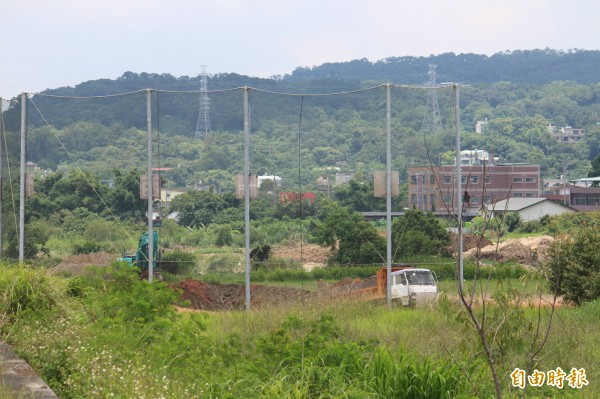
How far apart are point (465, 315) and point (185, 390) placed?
4456 mm

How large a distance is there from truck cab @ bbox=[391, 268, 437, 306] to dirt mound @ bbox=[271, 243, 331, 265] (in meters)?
1.37

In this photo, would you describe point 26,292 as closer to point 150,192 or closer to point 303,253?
point 150,192

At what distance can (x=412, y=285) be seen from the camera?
18.6m

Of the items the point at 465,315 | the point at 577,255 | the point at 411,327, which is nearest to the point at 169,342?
the point at 465,315

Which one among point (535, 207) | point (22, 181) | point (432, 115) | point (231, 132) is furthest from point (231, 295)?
point (535, 207)

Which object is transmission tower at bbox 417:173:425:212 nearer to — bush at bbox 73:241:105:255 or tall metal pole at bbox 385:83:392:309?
tall metal pole at bbox 385:83:392:309

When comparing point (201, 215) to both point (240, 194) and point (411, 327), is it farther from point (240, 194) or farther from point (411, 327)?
point (411, 327)

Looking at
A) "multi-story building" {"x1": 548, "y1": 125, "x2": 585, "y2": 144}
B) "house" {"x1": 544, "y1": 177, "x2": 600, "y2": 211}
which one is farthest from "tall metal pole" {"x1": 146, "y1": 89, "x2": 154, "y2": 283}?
"multi-story building" {"x1": 548, "y1": 125, "x2": 585, "y2": 144}

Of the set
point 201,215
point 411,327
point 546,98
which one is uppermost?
point 546,98

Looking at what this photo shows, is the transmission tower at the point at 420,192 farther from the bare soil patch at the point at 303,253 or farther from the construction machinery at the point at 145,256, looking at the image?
the construction machinery at the point at 145,256

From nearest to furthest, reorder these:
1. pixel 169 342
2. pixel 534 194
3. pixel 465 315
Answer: pixel 169 342
pixel 465 315
pixel 534 194

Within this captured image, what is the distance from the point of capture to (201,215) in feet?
64.3

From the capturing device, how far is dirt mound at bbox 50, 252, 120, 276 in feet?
65.4

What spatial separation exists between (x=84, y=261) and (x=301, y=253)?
4325mm
